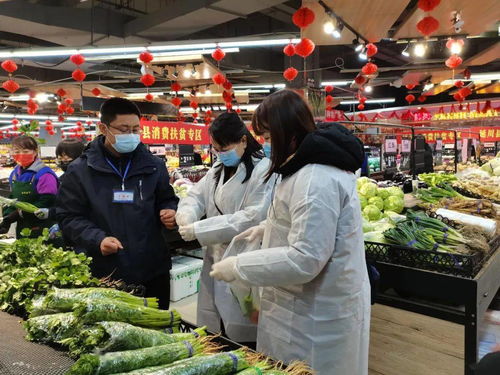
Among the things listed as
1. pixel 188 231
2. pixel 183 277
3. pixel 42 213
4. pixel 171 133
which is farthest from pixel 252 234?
pixel 171 133

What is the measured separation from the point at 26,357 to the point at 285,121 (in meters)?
1.11

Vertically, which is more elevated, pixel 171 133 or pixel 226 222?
pixel 171 133

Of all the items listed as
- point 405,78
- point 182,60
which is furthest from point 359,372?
point 405,78

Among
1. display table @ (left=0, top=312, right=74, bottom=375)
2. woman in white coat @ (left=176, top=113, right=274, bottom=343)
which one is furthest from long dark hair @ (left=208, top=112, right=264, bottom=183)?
display table @ (left=0, top=312, right=74, bottom=375)

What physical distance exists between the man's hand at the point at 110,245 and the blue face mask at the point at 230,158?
739 millimetres

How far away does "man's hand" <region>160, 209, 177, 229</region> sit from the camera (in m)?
2.16

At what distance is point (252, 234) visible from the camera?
191cm

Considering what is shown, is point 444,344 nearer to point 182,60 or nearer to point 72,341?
point 72,341

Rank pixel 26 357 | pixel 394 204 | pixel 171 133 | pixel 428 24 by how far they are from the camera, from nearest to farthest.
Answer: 1. pixel 26 357
2. pixel 394 204
3. pixel 428 24
4. pixel 171 133

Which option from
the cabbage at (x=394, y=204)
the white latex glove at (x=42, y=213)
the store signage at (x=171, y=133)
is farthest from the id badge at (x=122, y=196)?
the store signage at (x=171, y=133)

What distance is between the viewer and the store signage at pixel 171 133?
24.7 ft

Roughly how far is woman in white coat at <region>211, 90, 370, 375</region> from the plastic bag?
279 millimetres

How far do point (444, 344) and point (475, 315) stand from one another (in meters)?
0.95

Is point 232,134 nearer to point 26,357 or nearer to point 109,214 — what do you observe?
point 109,214
